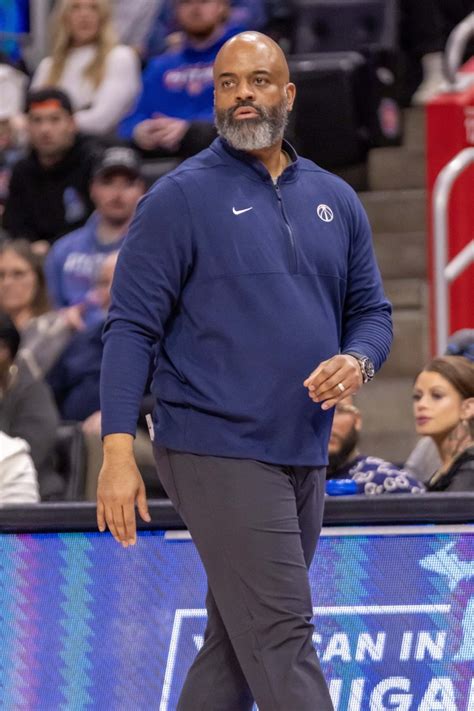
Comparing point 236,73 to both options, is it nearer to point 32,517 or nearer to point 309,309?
point 309,309

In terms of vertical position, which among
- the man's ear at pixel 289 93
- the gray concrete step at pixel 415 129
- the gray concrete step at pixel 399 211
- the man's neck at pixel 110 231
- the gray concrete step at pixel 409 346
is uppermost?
the man's ear at pixel 289 93

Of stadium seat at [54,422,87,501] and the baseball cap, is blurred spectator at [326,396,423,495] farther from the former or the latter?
the baseball cap

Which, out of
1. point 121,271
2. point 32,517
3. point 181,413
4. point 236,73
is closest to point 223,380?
point 181,413

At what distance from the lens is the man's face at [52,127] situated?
856cm

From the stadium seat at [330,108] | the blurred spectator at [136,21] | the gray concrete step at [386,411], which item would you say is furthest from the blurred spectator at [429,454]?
the blurred spectator at [136,21]

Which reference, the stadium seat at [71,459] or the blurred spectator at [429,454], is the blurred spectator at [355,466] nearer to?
the blurred spectator at [429,454]

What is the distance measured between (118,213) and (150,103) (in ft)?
5.28

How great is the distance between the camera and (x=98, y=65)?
9.15 metres

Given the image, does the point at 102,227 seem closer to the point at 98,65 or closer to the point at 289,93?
the point at 98,65

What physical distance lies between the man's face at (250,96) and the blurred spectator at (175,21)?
214 inches

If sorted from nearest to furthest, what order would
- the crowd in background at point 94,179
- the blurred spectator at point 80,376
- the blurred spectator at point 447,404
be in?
the blurred spectator at point 447,404 → the crowd in background at point 94,179 → the blurred spectator at point 80,376

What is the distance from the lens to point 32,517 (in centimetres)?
411

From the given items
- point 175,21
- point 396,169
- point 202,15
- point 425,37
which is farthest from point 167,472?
point 175,21

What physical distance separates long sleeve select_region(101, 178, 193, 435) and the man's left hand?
0.36m
